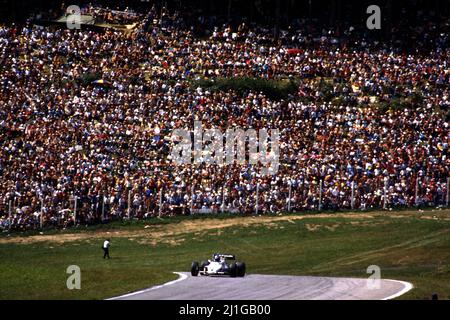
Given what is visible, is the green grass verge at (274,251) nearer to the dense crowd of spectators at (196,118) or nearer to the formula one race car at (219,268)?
the formula one race car at (219,268)

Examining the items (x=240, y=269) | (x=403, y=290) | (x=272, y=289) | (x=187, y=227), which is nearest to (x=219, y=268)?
(x=240, y=269)

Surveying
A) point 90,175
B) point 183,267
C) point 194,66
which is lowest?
point 183,267

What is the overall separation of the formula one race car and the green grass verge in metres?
1.29

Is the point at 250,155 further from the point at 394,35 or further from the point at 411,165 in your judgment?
the point at 394,35

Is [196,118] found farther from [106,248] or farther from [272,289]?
[272,289]

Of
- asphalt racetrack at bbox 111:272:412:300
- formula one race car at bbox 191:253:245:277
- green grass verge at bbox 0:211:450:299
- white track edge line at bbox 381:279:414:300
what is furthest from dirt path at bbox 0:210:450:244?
white track edge line at bbox 381:279:414:300

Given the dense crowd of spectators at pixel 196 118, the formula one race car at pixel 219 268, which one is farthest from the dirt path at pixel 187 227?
the formula one race car at pixel 219 268

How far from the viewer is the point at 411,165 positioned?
189ft

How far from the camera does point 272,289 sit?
33031 millimetres

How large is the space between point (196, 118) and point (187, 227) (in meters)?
8.62

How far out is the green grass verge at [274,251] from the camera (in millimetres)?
40562

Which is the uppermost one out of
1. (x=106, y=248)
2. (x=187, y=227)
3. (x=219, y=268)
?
(x=187, y=227)
